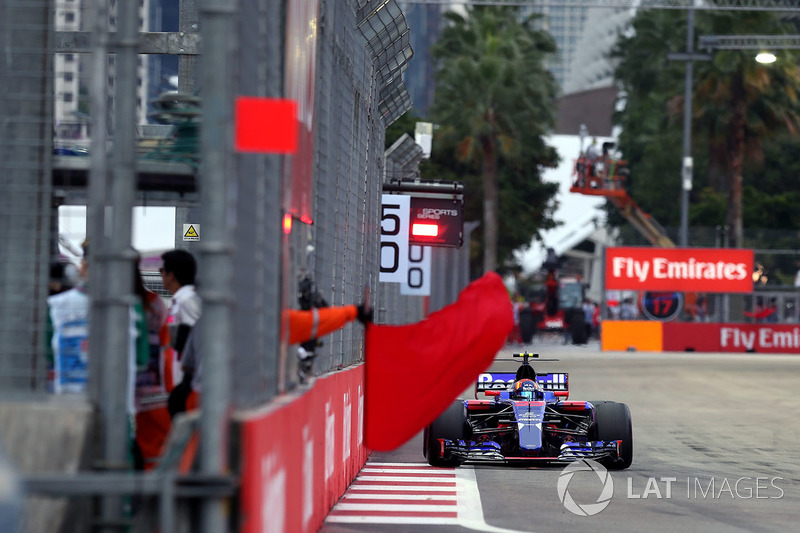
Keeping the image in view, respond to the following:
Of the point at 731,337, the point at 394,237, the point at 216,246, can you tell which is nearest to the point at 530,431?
the point at 394,237

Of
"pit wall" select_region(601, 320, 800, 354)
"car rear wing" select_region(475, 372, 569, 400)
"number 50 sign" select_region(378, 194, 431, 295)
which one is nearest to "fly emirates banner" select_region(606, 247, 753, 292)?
"pit wall" select_region(601, 320, 800, 354)

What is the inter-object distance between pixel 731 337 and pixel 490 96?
1234cm

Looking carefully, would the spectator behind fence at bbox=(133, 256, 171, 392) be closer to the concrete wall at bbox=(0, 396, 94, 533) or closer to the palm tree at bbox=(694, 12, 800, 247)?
the concrete wall at bbox=(0, 396, 94, 533)

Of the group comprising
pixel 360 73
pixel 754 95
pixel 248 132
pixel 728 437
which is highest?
pixel 754 95

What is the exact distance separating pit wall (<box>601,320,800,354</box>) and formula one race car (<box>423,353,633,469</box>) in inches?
1191

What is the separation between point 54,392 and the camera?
6.57 metres

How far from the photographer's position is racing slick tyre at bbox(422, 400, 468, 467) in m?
13.1

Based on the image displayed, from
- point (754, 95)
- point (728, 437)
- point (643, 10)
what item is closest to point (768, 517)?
point (728, 437)

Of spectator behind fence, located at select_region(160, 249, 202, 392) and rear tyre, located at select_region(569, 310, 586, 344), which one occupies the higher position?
spectator behind fence, located at select_region(160, 249, 202, 392)

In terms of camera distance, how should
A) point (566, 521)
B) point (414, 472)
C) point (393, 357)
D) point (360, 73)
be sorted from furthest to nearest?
point (414, 472) → point (360, 73) → point (566, 521) → point (393, 357)

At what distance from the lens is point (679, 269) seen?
144ft

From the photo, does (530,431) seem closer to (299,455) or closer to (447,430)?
(447,430)

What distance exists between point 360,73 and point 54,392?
20.2ft

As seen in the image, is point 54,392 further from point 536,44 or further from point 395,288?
point 536,44
